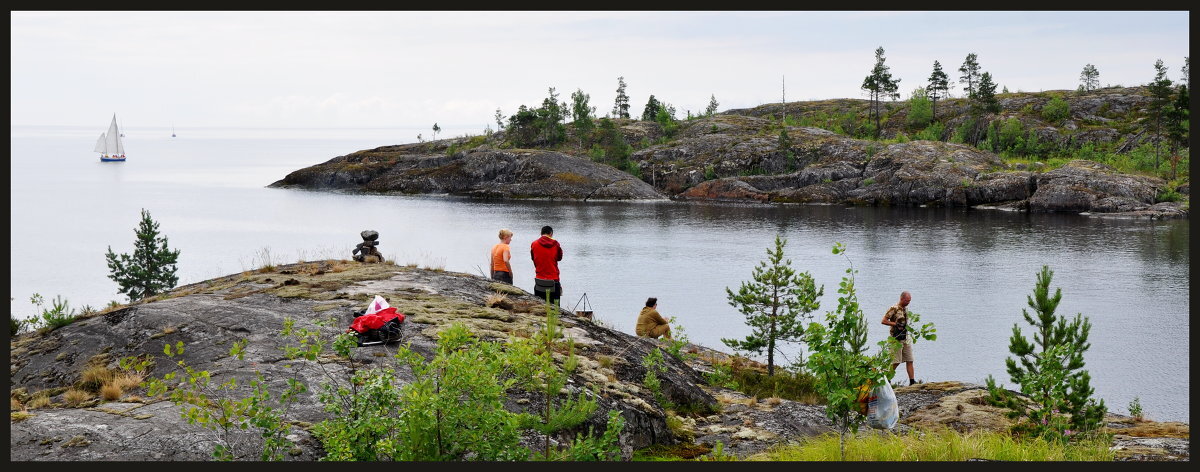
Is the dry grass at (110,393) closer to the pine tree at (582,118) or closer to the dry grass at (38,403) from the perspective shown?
the dry grass at (38,403)

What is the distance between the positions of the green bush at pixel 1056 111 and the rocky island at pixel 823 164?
24.1 inches

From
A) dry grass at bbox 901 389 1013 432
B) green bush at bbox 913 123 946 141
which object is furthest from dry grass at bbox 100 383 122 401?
green bush at bbox 913 123 946 141

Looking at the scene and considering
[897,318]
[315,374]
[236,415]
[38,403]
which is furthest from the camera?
[897,318]

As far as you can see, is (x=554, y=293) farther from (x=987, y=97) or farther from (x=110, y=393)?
(x=987, y=97)

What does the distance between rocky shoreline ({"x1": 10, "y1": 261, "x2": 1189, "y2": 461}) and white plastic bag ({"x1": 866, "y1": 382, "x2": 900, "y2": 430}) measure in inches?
60.2

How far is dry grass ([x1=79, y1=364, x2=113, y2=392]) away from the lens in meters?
12.0

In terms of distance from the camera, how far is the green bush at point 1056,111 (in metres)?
125

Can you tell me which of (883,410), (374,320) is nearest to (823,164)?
(883,410)

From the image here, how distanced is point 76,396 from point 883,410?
11933 mm

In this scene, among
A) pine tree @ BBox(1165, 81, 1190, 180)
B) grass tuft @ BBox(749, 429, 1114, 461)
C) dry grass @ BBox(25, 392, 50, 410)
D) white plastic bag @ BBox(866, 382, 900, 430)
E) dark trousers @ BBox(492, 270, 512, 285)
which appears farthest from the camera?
pine tree @ BBox(1165, 81, 1190, 180)

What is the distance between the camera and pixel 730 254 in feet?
211

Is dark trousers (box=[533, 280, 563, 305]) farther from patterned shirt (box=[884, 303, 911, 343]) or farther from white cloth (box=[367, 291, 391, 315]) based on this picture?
patterned shirt (box=[884, 303, 911, 343])

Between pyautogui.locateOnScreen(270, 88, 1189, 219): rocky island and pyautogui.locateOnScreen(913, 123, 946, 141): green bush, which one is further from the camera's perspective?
pyautogui.locateOnScreen(913, 123, 946, 141): green bush

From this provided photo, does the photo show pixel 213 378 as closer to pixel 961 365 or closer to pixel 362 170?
pixel 961 365
